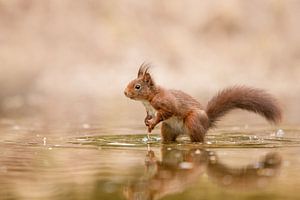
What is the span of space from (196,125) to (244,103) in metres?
0.77

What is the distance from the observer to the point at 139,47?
2661 cm

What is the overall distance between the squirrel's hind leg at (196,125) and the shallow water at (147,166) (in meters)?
0.15

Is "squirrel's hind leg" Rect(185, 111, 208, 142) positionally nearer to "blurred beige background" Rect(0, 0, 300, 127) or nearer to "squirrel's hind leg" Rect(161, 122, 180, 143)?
"squirrel's hind leg" Rect(161, 122, 180, 143)

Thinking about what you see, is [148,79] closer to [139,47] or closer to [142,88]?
[142,88]

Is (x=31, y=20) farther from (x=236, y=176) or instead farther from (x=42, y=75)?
(x=236, y=176)

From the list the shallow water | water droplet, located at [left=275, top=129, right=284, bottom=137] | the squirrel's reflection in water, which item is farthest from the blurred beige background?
the squirrel's reflection in water

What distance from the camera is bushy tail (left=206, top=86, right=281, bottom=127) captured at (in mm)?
9938

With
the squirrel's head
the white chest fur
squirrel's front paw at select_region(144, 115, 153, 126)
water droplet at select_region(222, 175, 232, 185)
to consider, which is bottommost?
water droplet at select_region(222, 175, 232, 185)

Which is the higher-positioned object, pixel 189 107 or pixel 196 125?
pixel 189 107

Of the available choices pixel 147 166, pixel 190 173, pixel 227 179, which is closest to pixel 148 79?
pixel 147 166

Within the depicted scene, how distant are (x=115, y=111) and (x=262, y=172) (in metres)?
11.2

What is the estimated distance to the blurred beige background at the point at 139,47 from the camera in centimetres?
2500

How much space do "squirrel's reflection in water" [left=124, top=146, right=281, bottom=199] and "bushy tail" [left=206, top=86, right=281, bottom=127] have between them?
144cm

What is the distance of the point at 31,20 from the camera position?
2747 centimetres
